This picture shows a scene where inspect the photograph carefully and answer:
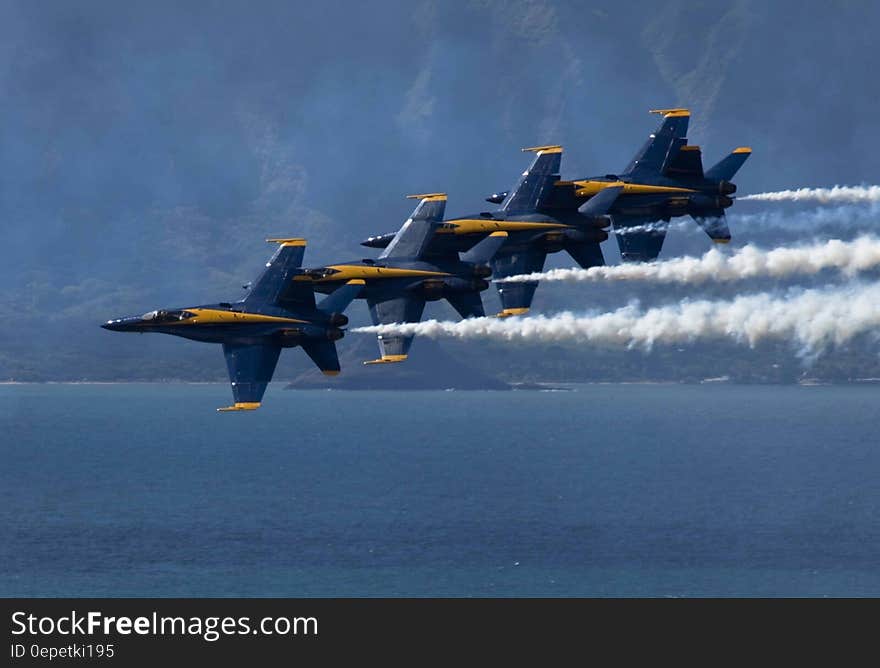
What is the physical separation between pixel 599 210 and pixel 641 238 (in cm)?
407

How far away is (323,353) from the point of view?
109188 millimetres

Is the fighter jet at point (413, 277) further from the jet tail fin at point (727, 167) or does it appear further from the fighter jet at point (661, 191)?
the jet tail fin at point (727, 167)

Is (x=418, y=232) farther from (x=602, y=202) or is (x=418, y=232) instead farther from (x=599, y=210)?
(x=602, y=202)

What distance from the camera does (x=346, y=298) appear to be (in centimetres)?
11000

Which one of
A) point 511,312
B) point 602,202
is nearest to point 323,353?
point 511,312

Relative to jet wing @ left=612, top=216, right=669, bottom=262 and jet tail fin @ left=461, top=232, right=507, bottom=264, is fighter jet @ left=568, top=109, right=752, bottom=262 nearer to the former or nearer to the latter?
jet wing @ left=612, top=216, right=669, bottom=262

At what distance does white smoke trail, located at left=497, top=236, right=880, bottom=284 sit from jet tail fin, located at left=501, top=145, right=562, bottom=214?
18.5 feet

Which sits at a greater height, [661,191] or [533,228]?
[661,191]

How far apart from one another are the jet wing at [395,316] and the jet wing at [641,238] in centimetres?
1662

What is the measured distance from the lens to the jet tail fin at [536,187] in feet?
382

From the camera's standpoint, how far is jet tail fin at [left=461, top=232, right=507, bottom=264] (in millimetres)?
113375

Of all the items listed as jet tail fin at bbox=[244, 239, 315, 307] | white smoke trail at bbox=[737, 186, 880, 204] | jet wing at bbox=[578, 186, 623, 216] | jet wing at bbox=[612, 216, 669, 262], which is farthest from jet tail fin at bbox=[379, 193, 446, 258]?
white smoke trail at bbox=[737, 186, 880, 204]
